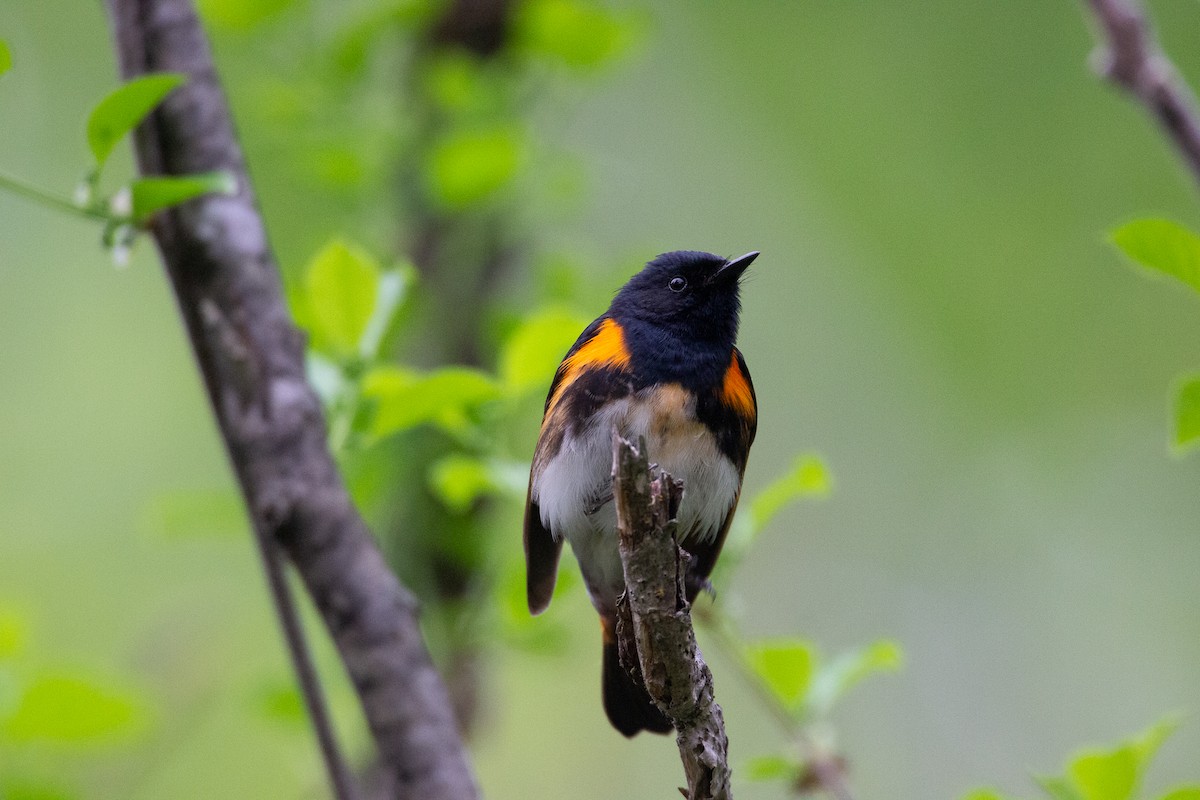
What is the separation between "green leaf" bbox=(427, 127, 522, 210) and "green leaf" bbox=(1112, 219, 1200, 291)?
7.74 ft

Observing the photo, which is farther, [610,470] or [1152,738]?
[610,470]

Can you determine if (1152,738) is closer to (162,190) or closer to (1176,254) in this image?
(1176,254)

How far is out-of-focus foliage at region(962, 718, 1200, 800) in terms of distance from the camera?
182 cm

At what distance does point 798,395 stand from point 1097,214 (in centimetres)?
225

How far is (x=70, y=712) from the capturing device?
2.31m

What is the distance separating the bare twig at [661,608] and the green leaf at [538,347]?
93cm

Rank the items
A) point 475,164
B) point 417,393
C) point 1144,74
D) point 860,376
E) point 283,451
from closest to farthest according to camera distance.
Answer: point 1144,74
point 283,451
point 417,393
point 475,164
point 860,376

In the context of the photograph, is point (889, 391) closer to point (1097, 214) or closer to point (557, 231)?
point (1097, 214)

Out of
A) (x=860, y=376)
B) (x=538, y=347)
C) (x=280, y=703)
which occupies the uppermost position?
(x=860, y=376)

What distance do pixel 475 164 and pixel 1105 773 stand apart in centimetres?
269

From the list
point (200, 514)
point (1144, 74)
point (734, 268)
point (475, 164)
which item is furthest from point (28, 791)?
point (1144, 74)

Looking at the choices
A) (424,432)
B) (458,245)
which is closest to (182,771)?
(424,432)

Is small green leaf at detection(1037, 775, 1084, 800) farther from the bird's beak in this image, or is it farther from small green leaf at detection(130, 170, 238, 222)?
small green leaf at detection(130, 170, 238, 222)

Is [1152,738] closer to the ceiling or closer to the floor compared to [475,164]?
closer to the floor
